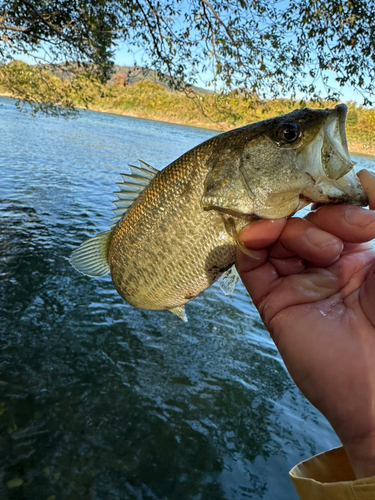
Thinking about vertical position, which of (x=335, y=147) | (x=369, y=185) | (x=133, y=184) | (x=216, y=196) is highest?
(x=335, y=147)

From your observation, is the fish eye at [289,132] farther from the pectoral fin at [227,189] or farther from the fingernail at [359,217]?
the fingernail at [359,217]

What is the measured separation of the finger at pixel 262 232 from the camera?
2.05 meters

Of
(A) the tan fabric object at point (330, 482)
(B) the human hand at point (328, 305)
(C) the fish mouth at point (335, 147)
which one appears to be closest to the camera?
(A) the tan fabric object at point (330, 482)

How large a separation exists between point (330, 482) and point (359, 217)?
1236 millimetres

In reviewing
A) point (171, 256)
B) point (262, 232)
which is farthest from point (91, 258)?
point (262, 232)

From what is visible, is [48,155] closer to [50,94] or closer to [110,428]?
[50,94]

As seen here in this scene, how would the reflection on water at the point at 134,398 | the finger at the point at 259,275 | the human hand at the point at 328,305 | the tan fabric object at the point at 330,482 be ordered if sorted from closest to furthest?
the tan fabric object at the point at 330,482 < the human hand at the point at 328,305 < the finger at the point at 259,275 < the reflection on water at the point at 134,398

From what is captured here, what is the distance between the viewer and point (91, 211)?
11523mm

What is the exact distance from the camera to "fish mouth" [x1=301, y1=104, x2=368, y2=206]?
1844 millimetres

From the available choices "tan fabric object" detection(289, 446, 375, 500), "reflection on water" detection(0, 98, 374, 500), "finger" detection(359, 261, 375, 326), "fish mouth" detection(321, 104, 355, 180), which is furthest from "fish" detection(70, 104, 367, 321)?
"reflection on water" detection(0, 98, 374, 500)

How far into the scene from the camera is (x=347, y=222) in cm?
180

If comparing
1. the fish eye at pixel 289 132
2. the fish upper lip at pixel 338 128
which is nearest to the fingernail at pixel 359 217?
the fish upper lip at pixel 338 128

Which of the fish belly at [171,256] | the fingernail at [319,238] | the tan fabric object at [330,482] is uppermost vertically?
the fingernail at [319,238]

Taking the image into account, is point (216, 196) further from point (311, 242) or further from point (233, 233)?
point (311, 242)
